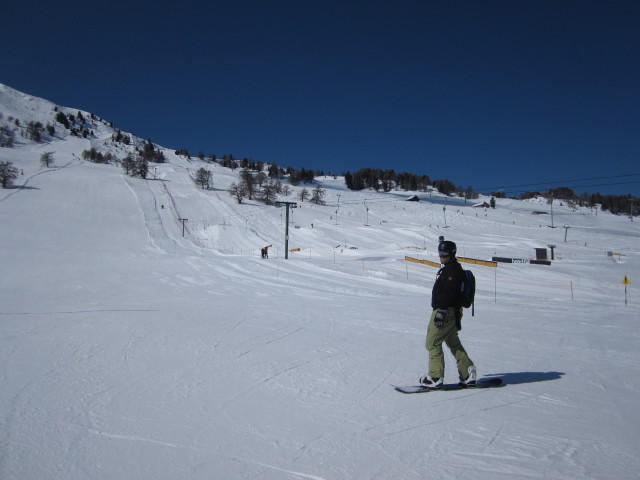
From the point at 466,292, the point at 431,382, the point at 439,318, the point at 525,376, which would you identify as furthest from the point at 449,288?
the point at 525,376

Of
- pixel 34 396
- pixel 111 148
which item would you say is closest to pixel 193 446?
pixel 34 396

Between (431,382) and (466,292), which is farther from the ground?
(466,292)

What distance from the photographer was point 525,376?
4.95m

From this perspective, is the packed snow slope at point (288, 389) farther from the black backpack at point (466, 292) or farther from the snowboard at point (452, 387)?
the black backpack at point (466, 292)

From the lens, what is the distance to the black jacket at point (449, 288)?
169 inches

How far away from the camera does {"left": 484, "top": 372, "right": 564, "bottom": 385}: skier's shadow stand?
15.6 feet

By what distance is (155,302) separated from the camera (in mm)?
11039

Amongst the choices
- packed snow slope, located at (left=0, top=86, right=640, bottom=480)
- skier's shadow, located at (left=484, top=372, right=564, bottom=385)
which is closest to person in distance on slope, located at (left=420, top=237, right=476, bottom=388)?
packed snow slope, located at (left=0, top=86, right=640, bottom=480)

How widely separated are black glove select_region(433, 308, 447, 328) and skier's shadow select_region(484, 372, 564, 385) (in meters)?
1.38

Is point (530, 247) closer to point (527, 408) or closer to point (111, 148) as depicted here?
point (527, 408)

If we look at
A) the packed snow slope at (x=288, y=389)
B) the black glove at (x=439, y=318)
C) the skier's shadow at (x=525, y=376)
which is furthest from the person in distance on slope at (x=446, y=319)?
the skier's shadow at (x=525, y=376)

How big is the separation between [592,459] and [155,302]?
10.8 metres

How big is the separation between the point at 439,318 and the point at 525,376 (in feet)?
5.97

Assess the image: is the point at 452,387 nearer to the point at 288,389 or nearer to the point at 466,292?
the point at 466,292
